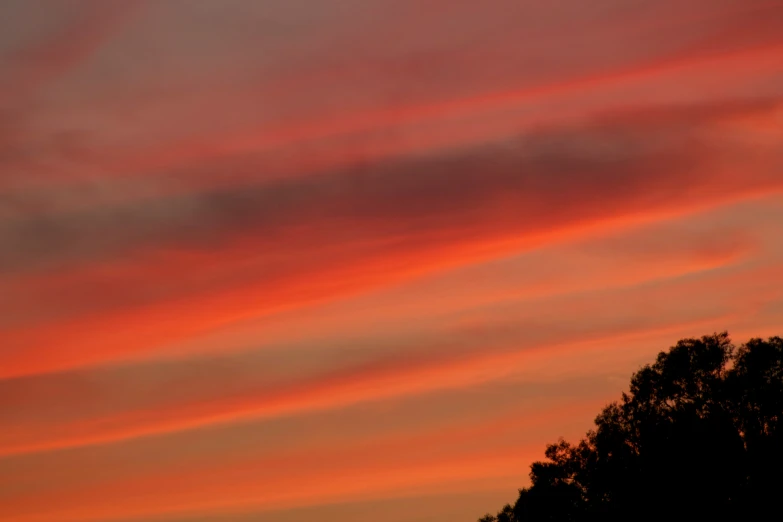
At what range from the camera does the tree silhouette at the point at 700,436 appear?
119125 millimetres

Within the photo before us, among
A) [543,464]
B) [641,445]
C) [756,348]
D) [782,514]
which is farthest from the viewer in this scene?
[543,464]

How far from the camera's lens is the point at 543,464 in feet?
546

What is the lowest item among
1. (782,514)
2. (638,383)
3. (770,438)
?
(782,514)

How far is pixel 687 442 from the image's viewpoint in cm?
12219

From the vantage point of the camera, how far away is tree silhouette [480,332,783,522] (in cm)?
11912

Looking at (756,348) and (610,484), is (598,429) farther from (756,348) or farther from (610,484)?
(756,348)

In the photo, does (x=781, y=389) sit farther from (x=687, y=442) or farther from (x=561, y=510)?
(x=561, y=510)

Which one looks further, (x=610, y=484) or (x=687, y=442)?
Result: (x=610, y=484)

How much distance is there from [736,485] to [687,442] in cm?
696

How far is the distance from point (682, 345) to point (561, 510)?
50414mm

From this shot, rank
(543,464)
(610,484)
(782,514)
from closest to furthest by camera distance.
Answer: (782,514), (610,484), (543,464)

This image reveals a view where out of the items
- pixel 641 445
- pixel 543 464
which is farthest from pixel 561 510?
pixel 641 445

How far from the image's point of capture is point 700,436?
397ft

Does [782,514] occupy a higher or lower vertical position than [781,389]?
lower
